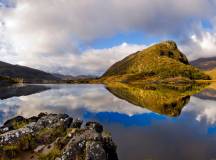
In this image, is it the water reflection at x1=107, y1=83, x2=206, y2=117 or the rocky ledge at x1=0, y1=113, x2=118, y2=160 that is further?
the water reflection at x1=107, y1=83, x2=206, y2=117

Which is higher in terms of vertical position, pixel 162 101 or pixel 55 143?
pixel 55 143

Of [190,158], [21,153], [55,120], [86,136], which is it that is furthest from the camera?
[55,120]

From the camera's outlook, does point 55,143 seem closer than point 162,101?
Yes

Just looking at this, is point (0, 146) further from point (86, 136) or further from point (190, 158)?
point (190, 158)

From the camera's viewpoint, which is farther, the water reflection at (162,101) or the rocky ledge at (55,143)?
the water reflection at (162,101)

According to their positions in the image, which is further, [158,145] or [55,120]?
[158,145]

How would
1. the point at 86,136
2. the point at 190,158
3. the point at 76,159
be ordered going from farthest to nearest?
the point at 190,158 → the point at 86,136 → the point at 76,159

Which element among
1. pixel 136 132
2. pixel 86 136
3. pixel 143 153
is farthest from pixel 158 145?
pixel 86 136

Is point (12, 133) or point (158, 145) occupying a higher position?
point (12, 133)
